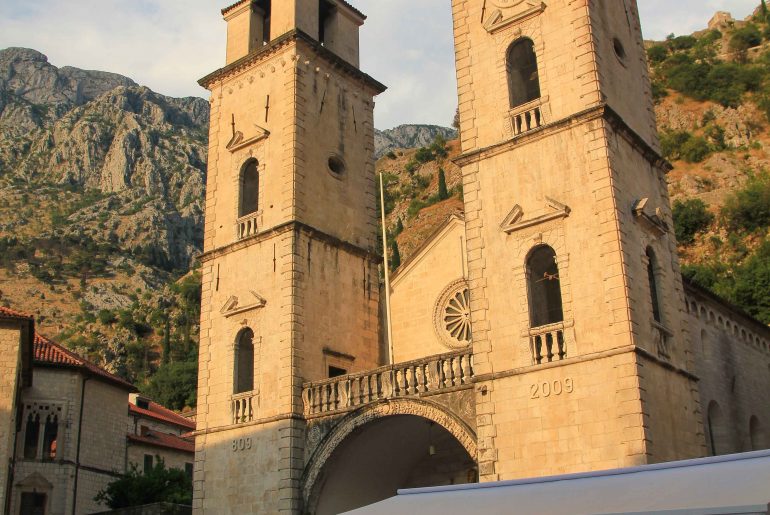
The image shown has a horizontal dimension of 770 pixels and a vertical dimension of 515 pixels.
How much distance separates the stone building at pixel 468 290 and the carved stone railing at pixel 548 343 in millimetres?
47

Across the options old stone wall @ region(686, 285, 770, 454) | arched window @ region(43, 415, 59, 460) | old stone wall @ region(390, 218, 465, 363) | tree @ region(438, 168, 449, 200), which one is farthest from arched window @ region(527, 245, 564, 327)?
tree @ region(438, 168, 449, 200)

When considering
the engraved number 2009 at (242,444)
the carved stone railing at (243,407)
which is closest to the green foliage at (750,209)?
the carved stone railing at (243,407)

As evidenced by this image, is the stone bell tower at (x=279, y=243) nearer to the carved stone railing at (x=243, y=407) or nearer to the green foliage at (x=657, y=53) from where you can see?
the carved stone railing at (x=243, y=407)

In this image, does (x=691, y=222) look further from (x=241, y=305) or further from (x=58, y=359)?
(x=241, y=305)

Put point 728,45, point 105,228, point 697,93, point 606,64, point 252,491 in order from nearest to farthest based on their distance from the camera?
1. point 606,64
2. point 252,491
3. point 697,93
4. point 728,45
5. point 105,228

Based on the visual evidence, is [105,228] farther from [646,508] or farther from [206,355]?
Result: [646,508]

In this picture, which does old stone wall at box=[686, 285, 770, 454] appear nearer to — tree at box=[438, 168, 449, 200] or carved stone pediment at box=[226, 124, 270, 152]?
carved stone pediment at box=[226, 124, 270, 152]

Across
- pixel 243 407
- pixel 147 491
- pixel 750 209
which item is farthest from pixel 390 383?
pixel 750 209

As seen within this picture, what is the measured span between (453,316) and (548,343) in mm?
7442

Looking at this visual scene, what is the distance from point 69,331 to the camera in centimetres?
9588

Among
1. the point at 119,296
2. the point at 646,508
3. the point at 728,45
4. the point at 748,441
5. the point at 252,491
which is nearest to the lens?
the point at 646,508

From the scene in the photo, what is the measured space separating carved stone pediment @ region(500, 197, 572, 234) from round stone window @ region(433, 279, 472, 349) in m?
6.11

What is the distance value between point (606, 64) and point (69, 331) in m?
87.3

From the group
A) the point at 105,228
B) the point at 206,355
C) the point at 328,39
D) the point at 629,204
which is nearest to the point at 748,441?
the point at 629,204
